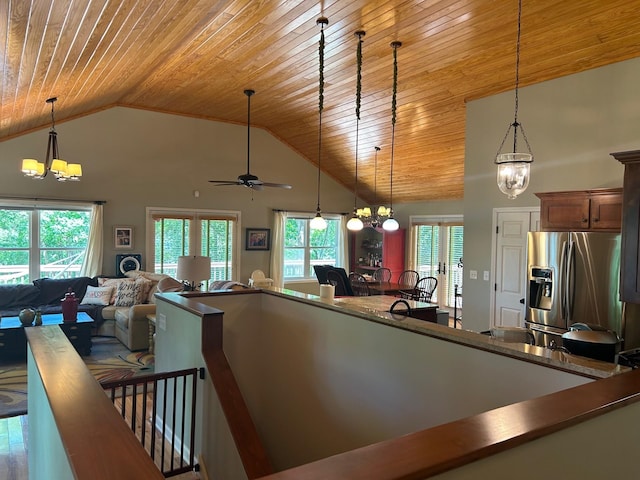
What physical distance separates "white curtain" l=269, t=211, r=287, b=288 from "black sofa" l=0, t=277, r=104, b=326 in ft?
10.9

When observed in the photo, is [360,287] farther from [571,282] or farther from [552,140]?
[571,282]

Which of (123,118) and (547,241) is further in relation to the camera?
(123,118)

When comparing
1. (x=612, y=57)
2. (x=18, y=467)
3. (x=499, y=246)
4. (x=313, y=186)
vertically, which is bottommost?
(x=18, y=467)

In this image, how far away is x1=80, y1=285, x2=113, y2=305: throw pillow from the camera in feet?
22.3

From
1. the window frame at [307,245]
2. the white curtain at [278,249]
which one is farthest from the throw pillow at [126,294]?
the window frame at [307,245]

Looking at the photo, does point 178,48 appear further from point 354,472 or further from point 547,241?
point 354,472

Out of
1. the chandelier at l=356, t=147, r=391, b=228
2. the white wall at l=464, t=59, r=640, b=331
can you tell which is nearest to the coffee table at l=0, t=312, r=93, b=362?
the chandelier at l=356, t=147, r=391, b=228

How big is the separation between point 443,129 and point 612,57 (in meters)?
2.41

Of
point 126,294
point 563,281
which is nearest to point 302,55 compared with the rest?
point 563,281

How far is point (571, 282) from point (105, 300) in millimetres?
6246

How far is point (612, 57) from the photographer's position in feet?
14.1

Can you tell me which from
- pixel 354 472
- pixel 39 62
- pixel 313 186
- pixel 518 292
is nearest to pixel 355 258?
pixel 313 186

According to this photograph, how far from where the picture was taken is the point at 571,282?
13.8ft

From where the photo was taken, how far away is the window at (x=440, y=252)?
8.66 m
